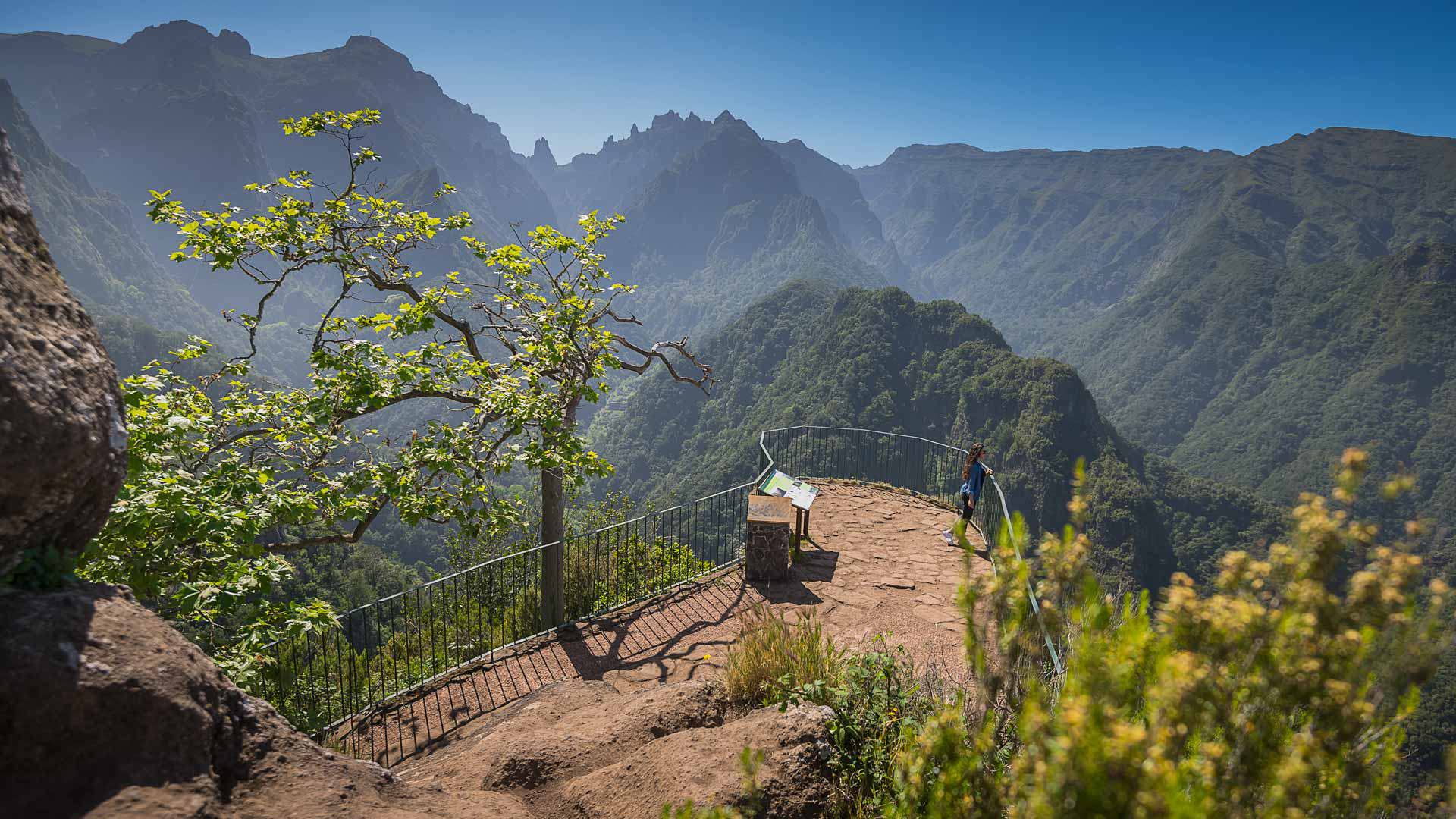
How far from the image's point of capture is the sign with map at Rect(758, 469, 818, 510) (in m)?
9.24

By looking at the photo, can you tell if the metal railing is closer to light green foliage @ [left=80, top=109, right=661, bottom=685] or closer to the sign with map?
the sign with map

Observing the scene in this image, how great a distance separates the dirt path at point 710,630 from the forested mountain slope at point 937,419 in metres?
32.4

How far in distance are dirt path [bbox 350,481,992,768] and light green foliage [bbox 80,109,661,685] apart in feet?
4.75

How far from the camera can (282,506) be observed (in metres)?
5.17

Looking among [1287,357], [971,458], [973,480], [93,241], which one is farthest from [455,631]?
[93,241]

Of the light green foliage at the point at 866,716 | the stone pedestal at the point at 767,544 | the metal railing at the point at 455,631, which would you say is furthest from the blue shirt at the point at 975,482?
the light green foliage at the point at 866,716

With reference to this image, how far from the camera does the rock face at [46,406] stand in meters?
2.27

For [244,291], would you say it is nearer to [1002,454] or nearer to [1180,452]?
[1002,454]

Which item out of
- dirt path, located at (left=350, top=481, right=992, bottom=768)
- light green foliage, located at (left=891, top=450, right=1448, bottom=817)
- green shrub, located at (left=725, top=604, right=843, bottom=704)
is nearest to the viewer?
light green foliage, located at (left=891, top=450, right=1448, bottom=817)

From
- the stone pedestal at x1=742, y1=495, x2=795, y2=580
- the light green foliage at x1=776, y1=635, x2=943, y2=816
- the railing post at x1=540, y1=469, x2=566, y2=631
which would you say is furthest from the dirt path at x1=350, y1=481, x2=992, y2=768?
the light green foliage at x1=776, y1=635, x2=943, y2=816

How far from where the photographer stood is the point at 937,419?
7312 cm

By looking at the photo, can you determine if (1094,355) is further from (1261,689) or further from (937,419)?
(1261,689)

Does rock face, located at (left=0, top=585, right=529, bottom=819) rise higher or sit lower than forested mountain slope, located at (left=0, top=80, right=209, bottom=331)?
lower

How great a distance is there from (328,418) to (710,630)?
4413mm
